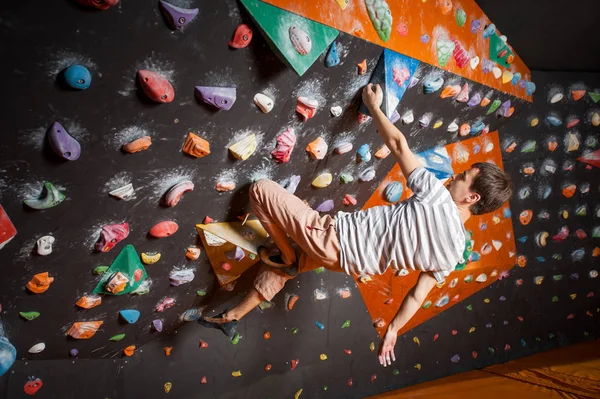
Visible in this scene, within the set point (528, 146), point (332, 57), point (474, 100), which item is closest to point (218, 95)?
point (332, 57)

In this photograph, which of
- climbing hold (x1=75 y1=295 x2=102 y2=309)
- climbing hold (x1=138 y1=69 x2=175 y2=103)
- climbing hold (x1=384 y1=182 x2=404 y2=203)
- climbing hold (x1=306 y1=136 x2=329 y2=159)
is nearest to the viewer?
climbing hold (x1=138 y1=69 x2=175 y2=103)

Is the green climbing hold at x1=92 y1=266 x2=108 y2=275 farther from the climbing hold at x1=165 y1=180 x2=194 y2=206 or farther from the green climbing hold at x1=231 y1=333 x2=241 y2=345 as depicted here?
the green climbing hold at x1=231 y1=333 x2=241 y2=345

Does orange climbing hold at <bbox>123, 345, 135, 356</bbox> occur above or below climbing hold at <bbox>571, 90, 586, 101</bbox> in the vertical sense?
below

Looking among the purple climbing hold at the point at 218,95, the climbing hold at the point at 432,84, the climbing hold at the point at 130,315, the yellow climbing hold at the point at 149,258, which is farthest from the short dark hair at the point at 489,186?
the climbing hold at the point at 130,315

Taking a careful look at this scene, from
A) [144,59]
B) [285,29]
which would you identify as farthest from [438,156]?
[144,59]

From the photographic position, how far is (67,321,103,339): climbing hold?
5.50 feet

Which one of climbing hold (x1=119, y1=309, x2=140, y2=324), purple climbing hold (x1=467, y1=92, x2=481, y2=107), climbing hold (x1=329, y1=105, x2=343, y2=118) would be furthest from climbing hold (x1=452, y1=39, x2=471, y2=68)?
climbing hold (x1=119, y1=309, x2=140, y2=324)

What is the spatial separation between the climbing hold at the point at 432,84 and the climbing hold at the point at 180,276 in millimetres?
1177

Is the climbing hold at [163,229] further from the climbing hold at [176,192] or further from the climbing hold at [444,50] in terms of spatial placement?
the climbing hold at [444,50]

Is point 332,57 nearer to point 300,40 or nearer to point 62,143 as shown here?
point 300,40

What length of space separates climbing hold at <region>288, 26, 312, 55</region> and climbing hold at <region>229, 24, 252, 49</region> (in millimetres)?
122

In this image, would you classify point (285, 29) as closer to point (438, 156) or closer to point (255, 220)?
point (255, 220)

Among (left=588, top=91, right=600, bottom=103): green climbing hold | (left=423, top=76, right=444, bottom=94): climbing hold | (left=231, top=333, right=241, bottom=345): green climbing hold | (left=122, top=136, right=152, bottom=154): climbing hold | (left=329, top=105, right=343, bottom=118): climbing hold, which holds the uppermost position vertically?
(left=588, top=91, right=600, bottom=103): green climbing hold

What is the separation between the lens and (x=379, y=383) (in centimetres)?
268
